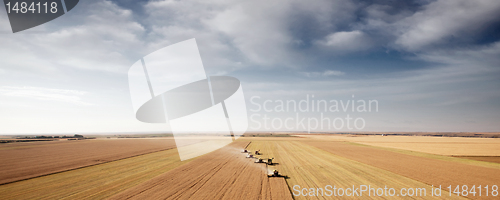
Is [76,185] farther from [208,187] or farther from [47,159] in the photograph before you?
[47,159]

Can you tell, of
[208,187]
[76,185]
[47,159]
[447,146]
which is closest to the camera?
[208,187]

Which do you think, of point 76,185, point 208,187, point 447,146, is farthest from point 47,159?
point 447,146

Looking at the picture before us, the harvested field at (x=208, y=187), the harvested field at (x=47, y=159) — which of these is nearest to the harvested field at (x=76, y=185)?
the harvested field at (x=208, y=187)

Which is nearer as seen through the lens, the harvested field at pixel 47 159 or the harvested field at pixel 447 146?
the harvested field at pixel 47 159

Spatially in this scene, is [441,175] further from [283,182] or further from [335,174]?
[283,182]

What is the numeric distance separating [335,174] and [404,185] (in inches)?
186

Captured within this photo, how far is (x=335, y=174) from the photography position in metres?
17.8

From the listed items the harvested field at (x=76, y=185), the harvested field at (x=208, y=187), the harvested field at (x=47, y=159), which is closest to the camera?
the harvested field at (x=208, y=187)

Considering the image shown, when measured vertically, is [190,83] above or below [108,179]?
above

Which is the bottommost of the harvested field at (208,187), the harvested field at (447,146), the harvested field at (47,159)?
the harvested field at (447,146)

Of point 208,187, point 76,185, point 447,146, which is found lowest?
point 447,146

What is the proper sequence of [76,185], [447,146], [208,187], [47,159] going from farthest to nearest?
[447,146] → [47,159] → [76,185] → [208,187]

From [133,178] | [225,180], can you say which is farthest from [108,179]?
[225,180]

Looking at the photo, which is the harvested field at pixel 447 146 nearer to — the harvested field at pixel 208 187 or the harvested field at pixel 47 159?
the harvested field at pixel 208 187
